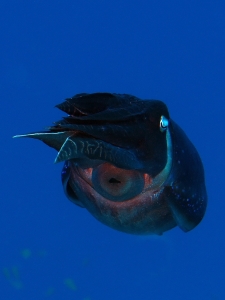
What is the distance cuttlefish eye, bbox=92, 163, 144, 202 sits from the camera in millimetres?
3301

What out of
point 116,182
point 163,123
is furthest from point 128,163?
point 163,123

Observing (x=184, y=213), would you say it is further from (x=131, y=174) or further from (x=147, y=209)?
(x=131, y=174)

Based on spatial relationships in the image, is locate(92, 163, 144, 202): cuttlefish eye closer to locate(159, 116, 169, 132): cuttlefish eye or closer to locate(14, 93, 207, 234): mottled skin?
locate(14, 93, 207, 234): mottled skin

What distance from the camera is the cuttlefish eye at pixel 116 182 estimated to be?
10.8ft

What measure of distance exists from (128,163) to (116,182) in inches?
17.4

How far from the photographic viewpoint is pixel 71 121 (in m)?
2.78

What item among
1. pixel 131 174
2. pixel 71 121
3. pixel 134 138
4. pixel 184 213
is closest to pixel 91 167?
pixel 131 174

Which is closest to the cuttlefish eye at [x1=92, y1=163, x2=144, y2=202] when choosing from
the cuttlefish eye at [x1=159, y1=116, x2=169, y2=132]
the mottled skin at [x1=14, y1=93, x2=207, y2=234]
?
the mottled skin at [x1=14, y1=93, x2=207, y2=234]

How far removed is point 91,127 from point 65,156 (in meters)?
0.25

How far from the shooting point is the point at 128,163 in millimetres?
3023

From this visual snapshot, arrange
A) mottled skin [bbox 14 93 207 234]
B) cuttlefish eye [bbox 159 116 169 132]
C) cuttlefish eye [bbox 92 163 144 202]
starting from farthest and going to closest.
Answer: cuttlefish eye [bbox 159 116 169 132] < cuttlefish eye [bbox 92 163 144 202] < mottled skin [bbox 14 93 207 234]

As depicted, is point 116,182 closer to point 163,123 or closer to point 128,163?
point 128,163

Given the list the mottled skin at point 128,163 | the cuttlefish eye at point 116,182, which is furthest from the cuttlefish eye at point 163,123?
the cuttlefish eye at point 116,182

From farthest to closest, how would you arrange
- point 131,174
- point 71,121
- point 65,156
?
point 131,174 → point 71,121 → point 65,156
